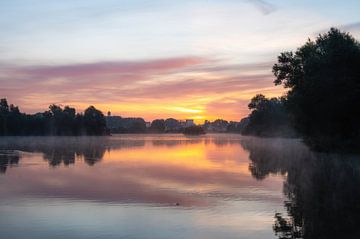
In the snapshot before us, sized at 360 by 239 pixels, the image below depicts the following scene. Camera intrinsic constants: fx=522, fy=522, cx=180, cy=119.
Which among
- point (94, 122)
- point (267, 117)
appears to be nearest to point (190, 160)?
point (267, 117)

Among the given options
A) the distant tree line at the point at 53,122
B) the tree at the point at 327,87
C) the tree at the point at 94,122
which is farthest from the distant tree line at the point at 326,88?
the tree at the point at 94,122

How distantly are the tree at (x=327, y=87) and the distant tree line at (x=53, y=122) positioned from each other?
4575 inches

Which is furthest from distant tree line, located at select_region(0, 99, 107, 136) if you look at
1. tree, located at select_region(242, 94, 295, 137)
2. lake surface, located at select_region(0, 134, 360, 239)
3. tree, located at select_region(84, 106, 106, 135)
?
lake surface, located at select_region(0, 134, 360, 239)

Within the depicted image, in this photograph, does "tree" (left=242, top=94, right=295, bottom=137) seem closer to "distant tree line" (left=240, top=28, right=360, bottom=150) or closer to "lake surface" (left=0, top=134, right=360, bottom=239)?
"distant tree line" (left=240, top=28, right=360, bottom=150)

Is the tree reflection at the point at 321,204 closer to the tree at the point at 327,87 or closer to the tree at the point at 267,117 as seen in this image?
the tree at the point at 327,87

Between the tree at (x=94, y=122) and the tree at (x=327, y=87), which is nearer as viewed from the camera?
the tree at (x=327, y=87)

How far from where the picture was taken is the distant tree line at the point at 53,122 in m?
155

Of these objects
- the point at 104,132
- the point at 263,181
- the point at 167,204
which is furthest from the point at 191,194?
the point at 104,132

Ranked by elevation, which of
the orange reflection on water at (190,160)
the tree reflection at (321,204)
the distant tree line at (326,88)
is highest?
the distant tree line at (326,88)

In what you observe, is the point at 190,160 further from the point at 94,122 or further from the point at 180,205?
the point at 94,122

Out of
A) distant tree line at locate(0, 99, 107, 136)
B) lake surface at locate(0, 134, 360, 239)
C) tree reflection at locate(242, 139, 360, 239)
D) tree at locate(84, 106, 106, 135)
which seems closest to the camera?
lake surface at locate(0, 134, 360, 239)

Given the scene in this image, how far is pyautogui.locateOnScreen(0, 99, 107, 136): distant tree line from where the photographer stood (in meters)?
155

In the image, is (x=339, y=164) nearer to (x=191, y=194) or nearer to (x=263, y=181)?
(x=263, y=181)

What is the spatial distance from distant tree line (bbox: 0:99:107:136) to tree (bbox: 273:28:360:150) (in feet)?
381
